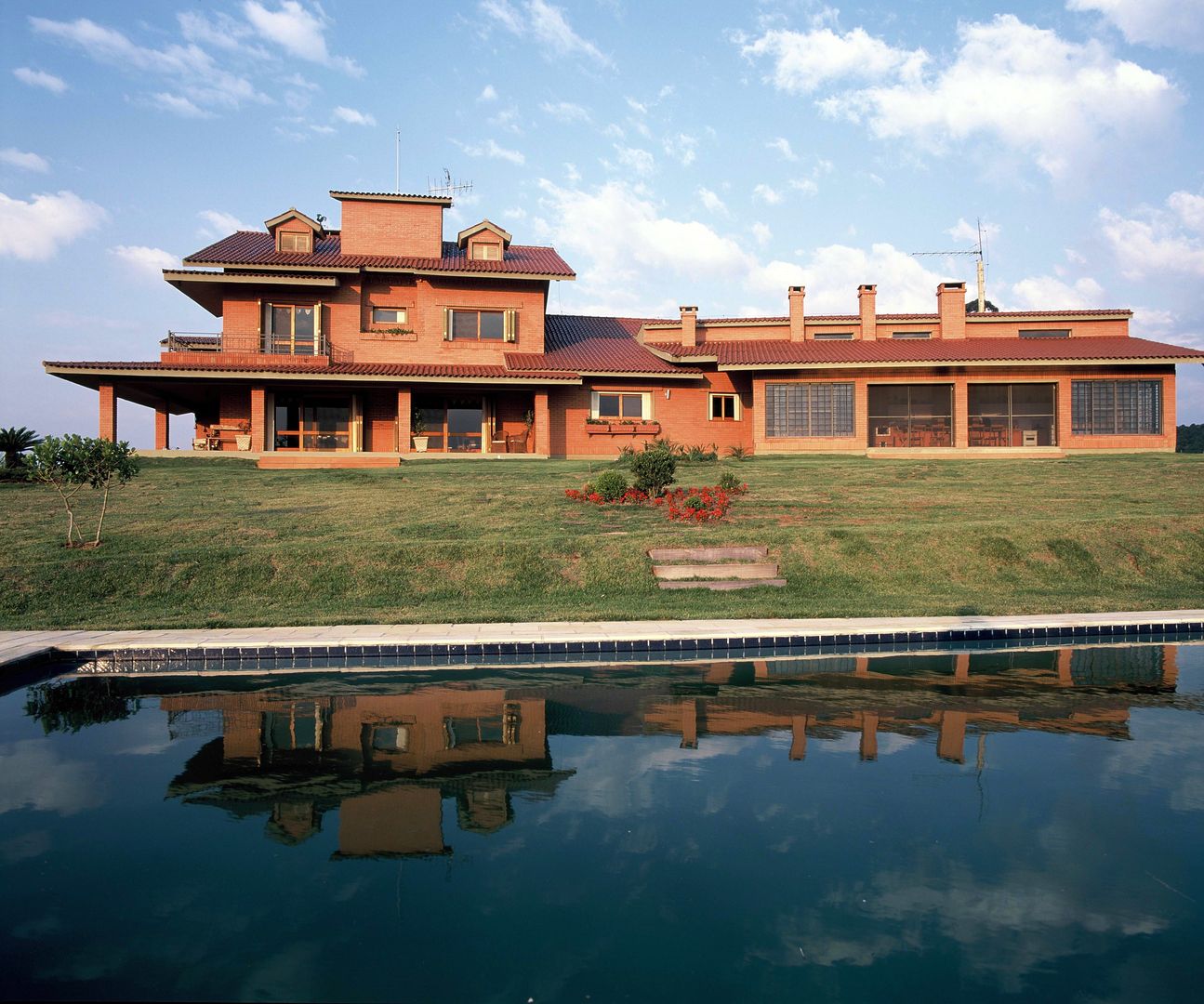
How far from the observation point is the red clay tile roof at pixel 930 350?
26875 mm

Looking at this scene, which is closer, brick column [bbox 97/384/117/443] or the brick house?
brick column [bbox 97/384/117/443]

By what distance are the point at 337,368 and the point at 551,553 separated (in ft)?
48.0

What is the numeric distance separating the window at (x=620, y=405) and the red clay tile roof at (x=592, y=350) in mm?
1013

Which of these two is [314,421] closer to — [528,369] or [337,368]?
[337,368]

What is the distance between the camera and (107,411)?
24594 mm

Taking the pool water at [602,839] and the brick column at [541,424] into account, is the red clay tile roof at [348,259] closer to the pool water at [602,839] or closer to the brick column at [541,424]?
the brick column at [541,424]

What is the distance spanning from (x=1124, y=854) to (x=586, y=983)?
3.41 meters

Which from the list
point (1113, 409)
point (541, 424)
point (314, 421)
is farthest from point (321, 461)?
point (1113, 409)

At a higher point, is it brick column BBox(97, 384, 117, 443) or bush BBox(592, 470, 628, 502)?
brick column BBox(97, 384, 117, 443)

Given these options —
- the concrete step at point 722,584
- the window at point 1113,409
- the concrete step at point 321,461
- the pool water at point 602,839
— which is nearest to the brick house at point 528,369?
the window at point 1113,409

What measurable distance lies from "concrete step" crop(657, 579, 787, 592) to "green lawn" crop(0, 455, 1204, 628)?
0.24m

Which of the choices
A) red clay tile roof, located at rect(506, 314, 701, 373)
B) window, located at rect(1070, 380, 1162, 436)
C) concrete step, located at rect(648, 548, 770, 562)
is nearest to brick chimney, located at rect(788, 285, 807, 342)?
red clay tile roof, located at rect(506, 314, 701, 373)

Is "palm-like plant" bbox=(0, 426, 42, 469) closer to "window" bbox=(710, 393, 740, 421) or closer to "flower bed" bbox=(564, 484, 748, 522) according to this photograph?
"flower bed" bbox=(564, 484, 748, 522)

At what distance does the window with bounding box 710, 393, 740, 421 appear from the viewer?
2914 cm
